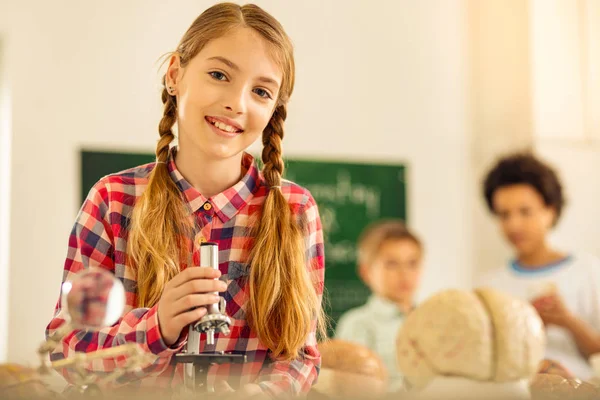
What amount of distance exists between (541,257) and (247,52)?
7.73 ft

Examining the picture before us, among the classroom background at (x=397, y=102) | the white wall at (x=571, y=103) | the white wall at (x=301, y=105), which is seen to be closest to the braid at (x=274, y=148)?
the white wall at (x=301, y=105)

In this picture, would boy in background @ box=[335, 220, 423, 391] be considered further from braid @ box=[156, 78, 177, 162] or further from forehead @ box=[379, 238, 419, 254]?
braid @ box=[156, 78, 177, 162]

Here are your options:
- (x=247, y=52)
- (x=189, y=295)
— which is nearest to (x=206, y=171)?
(x=247, y=52)

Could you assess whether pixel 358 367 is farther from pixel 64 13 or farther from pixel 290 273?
pixel 64 13

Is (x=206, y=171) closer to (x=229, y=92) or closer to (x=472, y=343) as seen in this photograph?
(x=229, y=92)

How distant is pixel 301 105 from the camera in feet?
13.1

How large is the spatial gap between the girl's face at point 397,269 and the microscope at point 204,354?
2.43 metres

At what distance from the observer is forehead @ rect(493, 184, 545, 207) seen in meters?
2.98

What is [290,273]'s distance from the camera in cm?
90

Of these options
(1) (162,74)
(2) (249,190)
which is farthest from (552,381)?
(1) (162,74)

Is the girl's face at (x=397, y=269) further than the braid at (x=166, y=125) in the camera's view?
Yes

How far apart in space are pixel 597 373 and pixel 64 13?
9.65 feet

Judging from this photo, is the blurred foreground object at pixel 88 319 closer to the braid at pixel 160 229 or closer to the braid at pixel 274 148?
the braid at pixel 160 229

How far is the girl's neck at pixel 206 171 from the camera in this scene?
93cm
